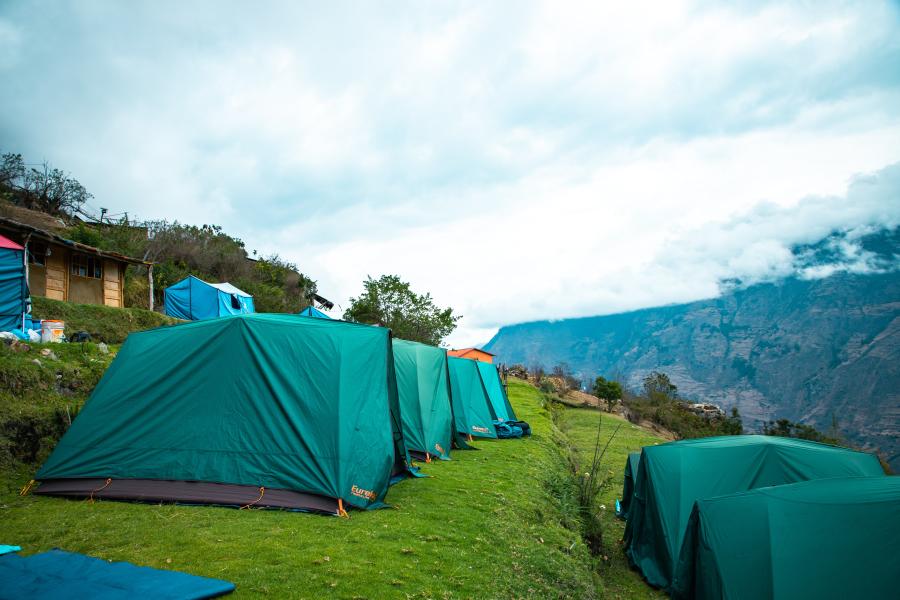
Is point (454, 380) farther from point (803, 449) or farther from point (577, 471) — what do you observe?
point (803, 449)

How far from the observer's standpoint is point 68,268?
19312 mm

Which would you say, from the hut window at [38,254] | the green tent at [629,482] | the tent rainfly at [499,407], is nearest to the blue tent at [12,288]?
the hut window at [38,254]

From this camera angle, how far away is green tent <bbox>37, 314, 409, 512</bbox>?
6.27 meters

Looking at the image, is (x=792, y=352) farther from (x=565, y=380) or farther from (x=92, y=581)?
(x=92, y=581)

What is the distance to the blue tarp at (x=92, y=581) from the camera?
135 inches

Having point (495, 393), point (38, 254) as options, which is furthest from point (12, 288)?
point (495, 393)

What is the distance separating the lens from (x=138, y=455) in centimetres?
652

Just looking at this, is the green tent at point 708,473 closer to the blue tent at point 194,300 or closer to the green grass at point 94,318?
the green grass at point 94,318

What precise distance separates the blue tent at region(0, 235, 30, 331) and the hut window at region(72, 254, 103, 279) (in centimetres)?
649

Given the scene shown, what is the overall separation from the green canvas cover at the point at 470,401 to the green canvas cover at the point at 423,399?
2.11 metres

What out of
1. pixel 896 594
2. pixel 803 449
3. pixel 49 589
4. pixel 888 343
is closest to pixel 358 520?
pixel 49 589

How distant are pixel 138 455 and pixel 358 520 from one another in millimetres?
3232

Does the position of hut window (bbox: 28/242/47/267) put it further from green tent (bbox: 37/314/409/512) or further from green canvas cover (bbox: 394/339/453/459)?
green canvas cover (bbox: 394/339/453/459)

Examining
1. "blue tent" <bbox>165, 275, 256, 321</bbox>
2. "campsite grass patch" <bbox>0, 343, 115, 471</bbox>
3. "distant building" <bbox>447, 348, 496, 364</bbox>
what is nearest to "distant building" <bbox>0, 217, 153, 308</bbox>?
"blue tent" <bbox>165, 275, 256, 321</bbox>
